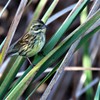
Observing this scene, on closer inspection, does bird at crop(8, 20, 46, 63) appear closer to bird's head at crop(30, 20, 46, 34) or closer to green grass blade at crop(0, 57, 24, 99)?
bird's head at crop(30, 20, 46, 34)

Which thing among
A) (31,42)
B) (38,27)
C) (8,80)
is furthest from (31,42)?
(8,80)

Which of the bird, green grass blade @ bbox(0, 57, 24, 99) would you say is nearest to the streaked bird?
the bird

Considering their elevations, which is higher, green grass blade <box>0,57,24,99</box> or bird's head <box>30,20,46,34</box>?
bird's head <box>30,20,46,34</box>

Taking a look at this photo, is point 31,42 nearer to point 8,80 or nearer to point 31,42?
point 31,42

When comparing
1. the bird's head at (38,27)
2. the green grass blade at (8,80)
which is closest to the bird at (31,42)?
the bird's head at (38,27)

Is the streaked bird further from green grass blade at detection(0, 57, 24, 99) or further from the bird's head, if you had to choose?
green grass blade at detection(0, 57, 24, 99)

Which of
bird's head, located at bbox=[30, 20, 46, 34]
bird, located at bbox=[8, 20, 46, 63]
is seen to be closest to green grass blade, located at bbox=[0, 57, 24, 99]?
bird, located at bbox=[8, 20, 46, 63]

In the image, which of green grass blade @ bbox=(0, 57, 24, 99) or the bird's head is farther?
the bird's head

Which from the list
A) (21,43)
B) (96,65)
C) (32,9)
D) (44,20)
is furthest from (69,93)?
(44,20)

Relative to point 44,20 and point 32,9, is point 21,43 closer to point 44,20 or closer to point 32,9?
point 44,20
